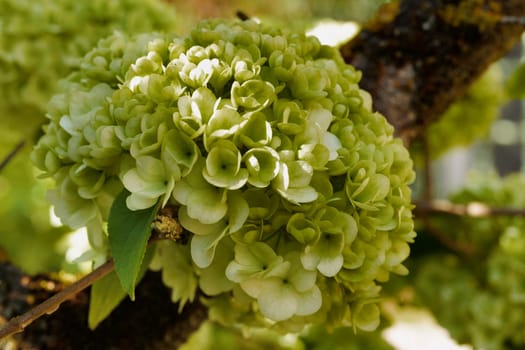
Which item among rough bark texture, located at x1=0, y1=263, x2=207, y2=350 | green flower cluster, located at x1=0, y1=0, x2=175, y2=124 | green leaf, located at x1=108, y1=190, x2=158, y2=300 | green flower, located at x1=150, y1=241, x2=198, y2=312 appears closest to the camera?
green leaf, located at x1=108, y1=190, x2=158, y2=300

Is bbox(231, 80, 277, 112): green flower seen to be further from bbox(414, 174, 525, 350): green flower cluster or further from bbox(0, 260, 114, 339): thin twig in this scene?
bbox(414, 174, 525, 350): green flower cluster

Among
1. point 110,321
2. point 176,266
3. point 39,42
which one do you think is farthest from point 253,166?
point 39,42

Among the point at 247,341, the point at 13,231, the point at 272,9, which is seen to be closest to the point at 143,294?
the point at 247,341

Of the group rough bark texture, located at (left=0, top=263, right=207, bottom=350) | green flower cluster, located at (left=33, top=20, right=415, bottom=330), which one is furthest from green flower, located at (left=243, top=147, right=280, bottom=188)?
rough bark texture, located at (left=0, top=263, right=207, bottom=350)

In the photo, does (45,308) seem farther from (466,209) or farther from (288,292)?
(466,209)

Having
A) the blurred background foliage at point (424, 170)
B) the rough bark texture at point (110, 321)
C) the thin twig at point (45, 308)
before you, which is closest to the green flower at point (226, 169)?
the thin twig at point (45, 308)

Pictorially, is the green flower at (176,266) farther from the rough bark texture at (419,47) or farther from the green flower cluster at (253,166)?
the rough bark texture at (419,47)
